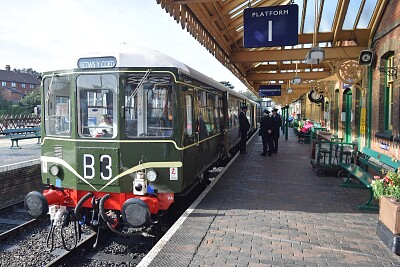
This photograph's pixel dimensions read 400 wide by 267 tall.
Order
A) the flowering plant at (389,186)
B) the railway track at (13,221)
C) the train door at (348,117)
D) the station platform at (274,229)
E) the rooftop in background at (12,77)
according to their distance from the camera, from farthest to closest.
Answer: the rooftop in background at (12,77) → the train door at (348,117) → the railway track at (13,221) → the flowering plant at (389,186) → the station platform at (274,229)

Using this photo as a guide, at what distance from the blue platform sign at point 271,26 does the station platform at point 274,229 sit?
3315mm

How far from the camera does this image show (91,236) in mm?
6102

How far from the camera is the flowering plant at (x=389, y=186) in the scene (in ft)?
15.6

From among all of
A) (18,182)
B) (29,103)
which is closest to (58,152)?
(18,182)

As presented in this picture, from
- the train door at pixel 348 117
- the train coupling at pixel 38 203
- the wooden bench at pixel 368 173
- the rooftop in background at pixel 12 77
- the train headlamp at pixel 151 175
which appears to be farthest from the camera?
the rooftop in background at pixel 12 77

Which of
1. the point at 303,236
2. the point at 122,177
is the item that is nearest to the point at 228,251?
the point at 303,236

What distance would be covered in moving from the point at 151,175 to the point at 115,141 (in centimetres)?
74

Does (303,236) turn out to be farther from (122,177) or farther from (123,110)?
(123,110)

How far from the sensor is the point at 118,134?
5.30 m

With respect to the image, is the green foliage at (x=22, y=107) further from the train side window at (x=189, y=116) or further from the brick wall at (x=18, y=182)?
the train side window at (x=189, y=116)

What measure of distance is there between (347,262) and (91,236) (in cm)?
410

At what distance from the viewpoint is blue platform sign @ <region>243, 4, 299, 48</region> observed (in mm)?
8039

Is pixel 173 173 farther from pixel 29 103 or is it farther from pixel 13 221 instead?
pixel 29 103

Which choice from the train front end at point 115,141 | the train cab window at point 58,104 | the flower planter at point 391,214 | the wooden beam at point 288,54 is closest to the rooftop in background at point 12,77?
the wooden beam at point 288,54
